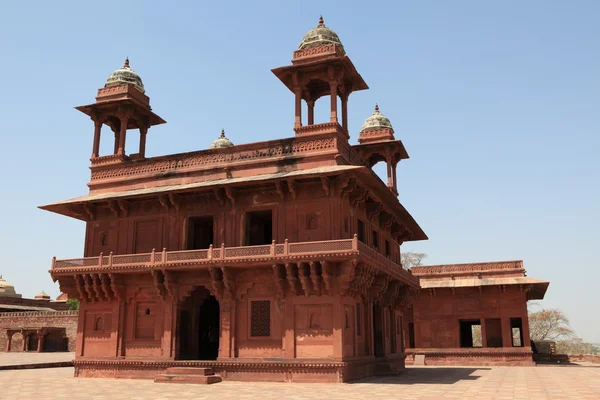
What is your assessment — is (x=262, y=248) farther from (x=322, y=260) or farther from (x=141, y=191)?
(x=141, y=191)

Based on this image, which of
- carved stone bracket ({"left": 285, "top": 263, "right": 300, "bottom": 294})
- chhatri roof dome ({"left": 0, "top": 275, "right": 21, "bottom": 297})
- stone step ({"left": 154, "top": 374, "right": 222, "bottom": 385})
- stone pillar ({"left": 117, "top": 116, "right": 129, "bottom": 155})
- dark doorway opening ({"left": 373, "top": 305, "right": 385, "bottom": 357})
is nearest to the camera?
stone step ({"left": 154, "top": 374, "right": 222, "bottom": 385})

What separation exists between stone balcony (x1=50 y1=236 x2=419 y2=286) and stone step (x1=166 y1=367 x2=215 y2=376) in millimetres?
3645

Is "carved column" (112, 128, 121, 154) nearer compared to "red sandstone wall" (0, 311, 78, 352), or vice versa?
"carved column" (112, 128, 121, 154)

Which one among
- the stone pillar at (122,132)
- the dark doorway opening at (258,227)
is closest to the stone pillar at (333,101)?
the dark doorway opening at (258,227)

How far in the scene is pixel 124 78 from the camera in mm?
26688

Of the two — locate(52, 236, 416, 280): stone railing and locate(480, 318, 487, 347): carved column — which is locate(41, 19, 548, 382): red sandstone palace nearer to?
locate(52, 236, 416, 280): stone railing

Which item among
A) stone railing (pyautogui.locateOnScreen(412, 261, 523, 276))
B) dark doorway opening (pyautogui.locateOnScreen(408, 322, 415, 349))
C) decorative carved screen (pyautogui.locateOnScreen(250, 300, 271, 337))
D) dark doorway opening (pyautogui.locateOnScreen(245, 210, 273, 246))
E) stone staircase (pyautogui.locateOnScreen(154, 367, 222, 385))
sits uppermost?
dark doorway opening (pyautogui.locateOnScreen(245, 210, 273, 246))

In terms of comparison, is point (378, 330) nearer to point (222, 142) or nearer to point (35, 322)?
point (222, 142)

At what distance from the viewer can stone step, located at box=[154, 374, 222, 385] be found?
19.5 m

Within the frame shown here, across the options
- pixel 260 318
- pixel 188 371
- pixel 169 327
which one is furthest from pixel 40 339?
pixel 260 318

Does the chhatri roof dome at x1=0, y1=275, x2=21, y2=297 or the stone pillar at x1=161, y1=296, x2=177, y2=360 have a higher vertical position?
the chhatri roof dome at x1=0, y1=275, x2=21, y2=297

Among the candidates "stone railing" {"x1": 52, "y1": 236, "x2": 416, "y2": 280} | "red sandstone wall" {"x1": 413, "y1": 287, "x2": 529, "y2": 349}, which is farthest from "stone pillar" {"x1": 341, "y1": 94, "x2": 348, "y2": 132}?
"red sandstone wall" {"x1": 413, "y1": 287, "x2": 529, "y2": 349}

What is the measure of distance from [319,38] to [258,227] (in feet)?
27.4

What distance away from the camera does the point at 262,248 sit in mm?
20328
